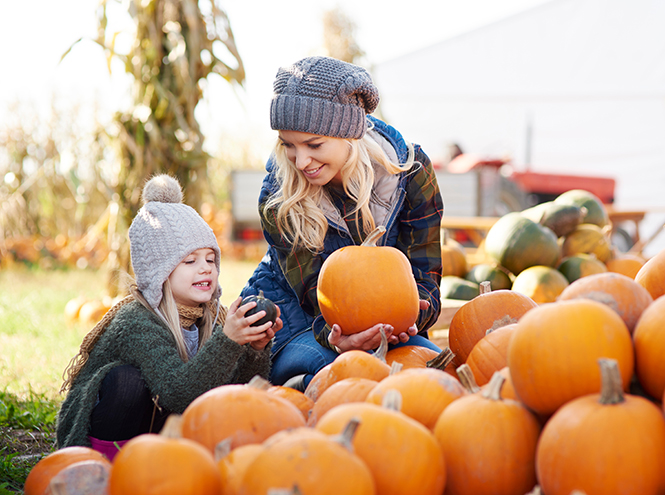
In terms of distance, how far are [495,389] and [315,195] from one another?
4.75 feet

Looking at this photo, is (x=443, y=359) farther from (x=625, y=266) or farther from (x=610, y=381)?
(x=625, y=266)

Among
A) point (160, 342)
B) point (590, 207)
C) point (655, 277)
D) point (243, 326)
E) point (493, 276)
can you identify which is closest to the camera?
point (655, 277)

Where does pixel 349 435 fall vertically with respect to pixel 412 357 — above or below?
above

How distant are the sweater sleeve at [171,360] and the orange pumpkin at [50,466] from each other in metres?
0.49

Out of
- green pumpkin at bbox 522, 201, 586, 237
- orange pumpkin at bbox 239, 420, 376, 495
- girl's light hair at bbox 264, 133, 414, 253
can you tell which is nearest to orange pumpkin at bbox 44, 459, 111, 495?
orange pumpkin at bbox 239, 420, 376, 495

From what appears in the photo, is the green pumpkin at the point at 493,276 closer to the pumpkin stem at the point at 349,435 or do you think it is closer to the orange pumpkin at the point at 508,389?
the orange pumpkin at the point at 508,389

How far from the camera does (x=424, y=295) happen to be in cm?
243

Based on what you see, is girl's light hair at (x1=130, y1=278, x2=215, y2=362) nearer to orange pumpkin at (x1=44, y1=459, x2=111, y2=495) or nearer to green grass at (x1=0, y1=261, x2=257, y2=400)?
orange pumpkin at (x1=44, y1=459, x2=111, y2=495)

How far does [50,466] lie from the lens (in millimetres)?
1392

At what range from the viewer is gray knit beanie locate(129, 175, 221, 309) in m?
2.29

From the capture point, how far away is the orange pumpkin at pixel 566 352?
1145mm

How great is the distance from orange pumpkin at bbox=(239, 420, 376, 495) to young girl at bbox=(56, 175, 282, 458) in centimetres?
94

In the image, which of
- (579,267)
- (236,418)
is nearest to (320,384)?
(236,418)

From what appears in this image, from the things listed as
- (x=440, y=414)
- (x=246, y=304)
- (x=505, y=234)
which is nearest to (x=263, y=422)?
(x=440, y=414)
